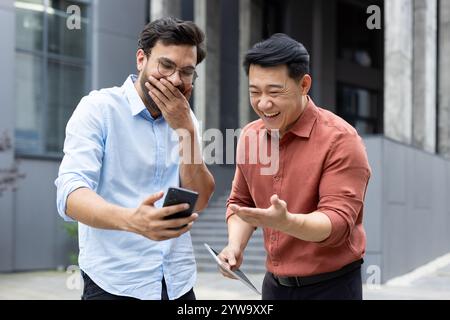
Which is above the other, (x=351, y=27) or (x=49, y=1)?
(x=351, y=27)

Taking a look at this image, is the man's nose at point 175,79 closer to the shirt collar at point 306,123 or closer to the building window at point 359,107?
the shirt collar at point 306,123

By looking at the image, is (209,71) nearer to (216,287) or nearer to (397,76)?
(397,76)

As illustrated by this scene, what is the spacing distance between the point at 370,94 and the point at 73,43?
12375mm

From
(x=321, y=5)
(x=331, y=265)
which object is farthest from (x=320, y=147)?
(x=321, y=5)

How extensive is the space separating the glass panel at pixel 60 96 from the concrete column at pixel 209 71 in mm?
2906

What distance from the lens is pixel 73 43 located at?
42.2 feet

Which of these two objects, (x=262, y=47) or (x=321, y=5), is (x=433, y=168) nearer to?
(x=321, y=5)

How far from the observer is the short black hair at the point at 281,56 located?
231 centimetres

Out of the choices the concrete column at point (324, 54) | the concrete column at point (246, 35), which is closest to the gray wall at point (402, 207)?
the concrete column at point (246, 35)

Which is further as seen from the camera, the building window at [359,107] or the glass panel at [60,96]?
the building window at [359,107]

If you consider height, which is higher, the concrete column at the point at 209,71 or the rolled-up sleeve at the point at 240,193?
the concrete column at the point at 209,71

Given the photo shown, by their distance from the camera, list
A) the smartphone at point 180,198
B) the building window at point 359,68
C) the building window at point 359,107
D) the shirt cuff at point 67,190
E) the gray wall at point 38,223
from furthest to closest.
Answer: the building window at point 359,107, the building window at point 359,68, the gray wall at point 38,223, the shirt cuff at point 67,190, the smartphone at point 180,198

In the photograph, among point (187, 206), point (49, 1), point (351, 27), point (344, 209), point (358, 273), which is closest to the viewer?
point (187, 206)

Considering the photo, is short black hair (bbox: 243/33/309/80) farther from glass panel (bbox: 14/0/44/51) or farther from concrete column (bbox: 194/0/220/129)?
concrete column (bbox: 194/0/220/129)
